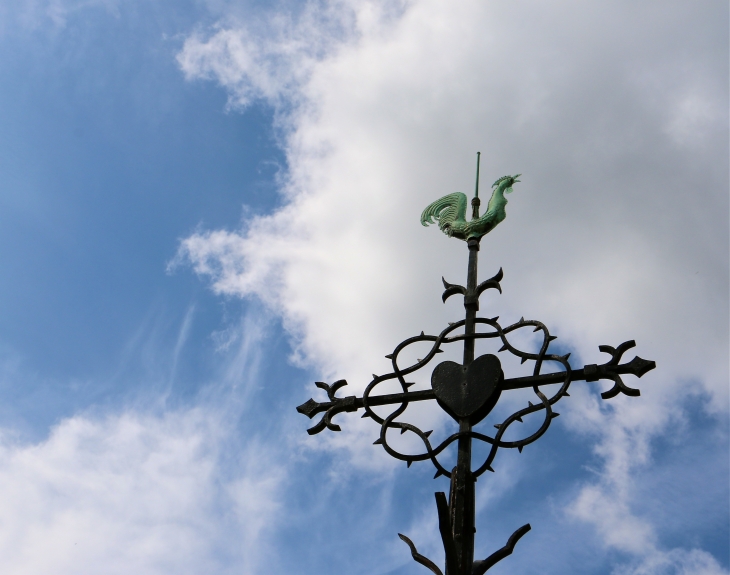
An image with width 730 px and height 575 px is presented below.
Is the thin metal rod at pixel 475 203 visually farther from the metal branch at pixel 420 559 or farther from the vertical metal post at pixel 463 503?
the metal branch at pixel 420 559

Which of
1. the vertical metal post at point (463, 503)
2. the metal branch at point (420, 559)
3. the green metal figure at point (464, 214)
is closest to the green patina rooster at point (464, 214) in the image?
the green metal figure at point (464, 214)

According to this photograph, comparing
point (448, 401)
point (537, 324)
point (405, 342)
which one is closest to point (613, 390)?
point (537, 324)

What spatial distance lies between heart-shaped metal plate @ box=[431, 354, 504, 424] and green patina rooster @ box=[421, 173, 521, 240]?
1340 millimetres

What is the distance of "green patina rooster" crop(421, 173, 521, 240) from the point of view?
260 inches

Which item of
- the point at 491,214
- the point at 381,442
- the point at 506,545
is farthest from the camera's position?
the point at 491,214

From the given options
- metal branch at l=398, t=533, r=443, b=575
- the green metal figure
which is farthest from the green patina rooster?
metal branch at l=398, t=533, r=443, b=575

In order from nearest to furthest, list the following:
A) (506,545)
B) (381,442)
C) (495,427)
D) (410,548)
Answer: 1. (506,545)
2. (410,548)
3. (495,427)
4. (381,442)

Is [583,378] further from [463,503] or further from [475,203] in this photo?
[475,203]

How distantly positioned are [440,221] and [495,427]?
219 cm

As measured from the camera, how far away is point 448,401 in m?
5.64

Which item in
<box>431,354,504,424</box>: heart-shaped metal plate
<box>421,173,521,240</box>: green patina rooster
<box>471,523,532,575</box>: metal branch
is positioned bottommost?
<box>471,523,532,575</box>: metal branch

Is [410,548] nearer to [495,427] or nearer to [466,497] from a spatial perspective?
[466,497]

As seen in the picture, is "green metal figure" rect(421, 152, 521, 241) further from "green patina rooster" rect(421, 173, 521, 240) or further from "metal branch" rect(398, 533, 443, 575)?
"metal branch" rect(398, 533, 443, 575)

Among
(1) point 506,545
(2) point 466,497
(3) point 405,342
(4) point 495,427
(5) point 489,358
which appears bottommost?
(1) point 506,545
